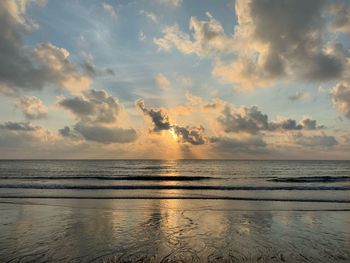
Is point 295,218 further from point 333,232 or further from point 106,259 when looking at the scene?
point 106,259

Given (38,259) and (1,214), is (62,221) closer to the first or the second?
(1,214)

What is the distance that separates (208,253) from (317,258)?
327 cm

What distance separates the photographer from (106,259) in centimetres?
877

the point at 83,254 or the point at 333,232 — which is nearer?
the point at 83,254

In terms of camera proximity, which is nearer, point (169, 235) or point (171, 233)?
point (169, 235)

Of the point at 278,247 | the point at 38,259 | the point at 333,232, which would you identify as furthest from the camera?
the point at 333,232

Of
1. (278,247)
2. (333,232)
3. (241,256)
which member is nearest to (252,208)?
(333,232)

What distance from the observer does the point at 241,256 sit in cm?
920

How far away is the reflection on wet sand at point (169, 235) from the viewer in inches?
363

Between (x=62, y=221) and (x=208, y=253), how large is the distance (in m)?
8.00

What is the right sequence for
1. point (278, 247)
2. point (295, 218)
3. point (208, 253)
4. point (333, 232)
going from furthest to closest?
point (295, 218), point (333, 232), point (278, 247), point (208, 253)

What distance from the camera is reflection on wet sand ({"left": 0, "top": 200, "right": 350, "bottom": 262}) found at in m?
9.21

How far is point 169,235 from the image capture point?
38.5ft

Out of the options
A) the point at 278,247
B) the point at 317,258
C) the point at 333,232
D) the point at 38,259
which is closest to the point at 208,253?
the point at 278,247
